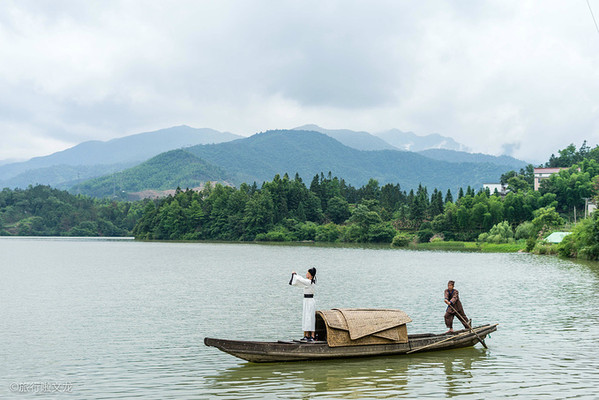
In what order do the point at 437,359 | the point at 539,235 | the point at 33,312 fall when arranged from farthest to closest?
1. the point at 539,235
2. the point at 33,312
3. the point at 437,359

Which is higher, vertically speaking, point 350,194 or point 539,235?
point 350,194

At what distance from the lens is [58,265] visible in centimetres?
6066

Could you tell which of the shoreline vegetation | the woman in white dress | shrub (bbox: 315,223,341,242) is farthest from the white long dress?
shrub (bbox: 315,223,341,242)

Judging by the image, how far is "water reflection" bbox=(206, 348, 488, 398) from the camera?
15656 mm

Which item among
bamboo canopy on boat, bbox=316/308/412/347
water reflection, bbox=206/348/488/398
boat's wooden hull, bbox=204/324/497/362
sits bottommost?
water reflection, bbox=206/348/488/398

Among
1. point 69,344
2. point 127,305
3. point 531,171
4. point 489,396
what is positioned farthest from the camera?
point 531,171

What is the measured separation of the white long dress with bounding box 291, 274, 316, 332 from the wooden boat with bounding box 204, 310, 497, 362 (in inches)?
16.5

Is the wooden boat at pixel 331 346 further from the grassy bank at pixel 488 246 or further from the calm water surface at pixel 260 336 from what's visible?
the grassy bank at pixel 488 246

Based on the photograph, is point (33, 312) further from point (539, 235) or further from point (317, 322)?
point (539, 235)

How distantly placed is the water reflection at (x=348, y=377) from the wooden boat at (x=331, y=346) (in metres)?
0.29

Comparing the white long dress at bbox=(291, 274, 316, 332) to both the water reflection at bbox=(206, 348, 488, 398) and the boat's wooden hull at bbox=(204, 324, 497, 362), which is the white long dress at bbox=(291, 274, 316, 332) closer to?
the boat's wooden hull at bbox=(204, 324, 497, 362)

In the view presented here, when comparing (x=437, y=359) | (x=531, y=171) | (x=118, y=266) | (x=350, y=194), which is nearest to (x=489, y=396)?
(x=437, y=359)

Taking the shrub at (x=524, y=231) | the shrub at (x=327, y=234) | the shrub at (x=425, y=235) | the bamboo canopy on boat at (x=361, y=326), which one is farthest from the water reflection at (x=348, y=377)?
the shrub at (x=327, y=234)

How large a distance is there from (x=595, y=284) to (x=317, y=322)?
1173 inches
